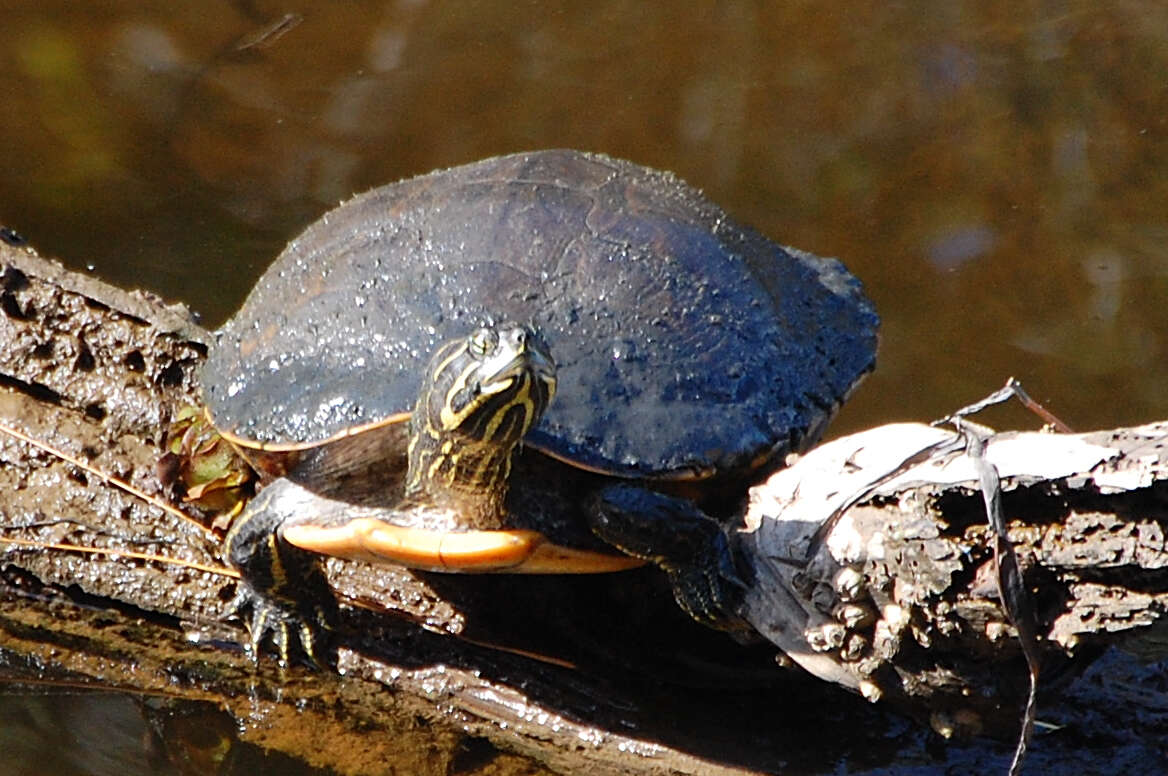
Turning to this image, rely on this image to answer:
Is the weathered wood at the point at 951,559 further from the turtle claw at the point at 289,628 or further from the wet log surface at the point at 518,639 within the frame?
the turtle claw at the point at 289,628

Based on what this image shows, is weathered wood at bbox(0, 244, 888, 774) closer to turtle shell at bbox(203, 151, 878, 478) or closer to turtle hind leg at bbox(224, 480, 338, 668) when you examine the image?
turtle hind leg at bbox(224, 480, 338, 668)

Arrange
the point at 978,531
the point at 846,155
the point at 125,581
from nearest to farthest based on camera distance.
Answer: the point at 978,531
the point at 125,581
the point at 846,155

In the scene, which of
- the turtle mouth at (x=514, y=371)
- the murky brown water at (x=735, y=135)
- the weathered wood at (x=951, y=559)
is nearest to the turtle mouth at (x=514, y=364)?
the turtle mouth at (x=514, y=371)

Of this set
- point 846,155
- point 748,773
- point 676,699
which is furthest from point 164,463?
point 846,155

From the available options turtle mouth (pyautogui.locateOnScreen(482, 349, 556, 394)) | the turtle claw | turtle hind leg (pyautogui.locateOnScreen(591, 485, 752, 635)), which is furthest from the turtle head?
the turtle claw

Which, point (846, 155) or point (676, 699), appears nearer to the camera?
point (676, 699)

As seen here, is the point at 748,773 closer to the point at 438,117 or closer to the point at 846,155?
the point at 846,155
